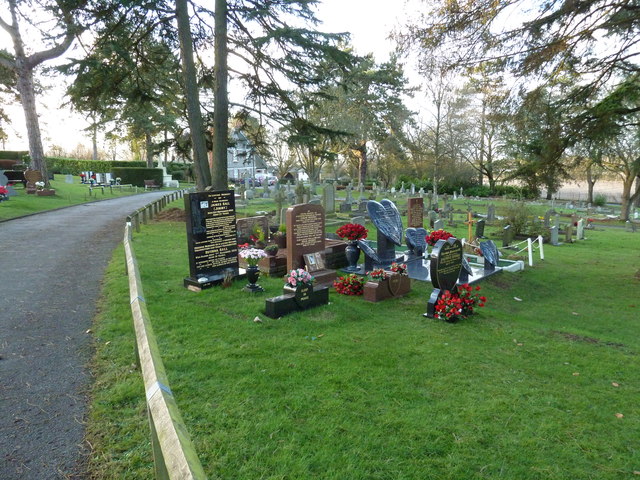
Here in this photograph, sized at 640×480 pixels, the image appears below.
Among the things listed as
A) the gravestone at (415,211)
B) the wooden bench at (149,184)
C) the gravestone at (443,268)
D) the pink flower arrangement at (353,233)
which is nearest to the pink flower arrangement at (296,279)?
the gravestone at (443,268)

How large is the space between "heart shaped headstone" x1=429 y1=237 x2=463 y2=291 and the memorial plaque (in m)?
2.74

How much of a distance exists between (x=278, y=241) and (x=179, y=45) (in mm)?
8198

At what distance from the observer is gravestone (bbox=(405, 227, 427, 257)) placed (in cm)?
1196

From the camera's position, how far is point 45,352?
4.95 m

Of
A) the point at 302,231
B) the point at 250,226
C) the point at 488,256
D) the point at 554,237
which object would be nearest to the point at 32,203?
the point at 250,226

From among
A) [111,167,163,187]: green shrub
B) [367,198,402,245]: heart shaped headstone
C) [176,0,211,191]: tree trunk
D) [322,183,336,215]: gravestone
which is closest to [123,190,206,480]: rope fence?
[367,198,402,245]: heart shaped headstone

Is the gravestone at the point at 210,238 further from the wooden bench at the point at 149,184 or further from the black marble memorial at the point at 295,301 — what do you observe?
the wooden bench at the point at 149,184

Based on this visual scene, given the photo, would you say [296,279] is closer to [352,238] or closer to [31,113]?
[352,238]

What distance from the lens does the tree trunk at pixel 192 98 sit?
44.7 ft

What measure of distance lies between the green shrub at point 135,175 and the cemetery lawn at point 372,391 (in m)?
36.4

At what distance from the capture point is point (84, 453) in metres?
3.23

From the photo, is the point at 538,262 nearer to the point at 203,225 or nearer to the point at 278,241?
the point at 278,241

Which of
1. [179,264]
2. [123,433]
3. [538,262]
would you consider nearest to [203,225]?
[179,264]

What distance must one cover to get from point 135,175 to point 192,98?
30.1 m
